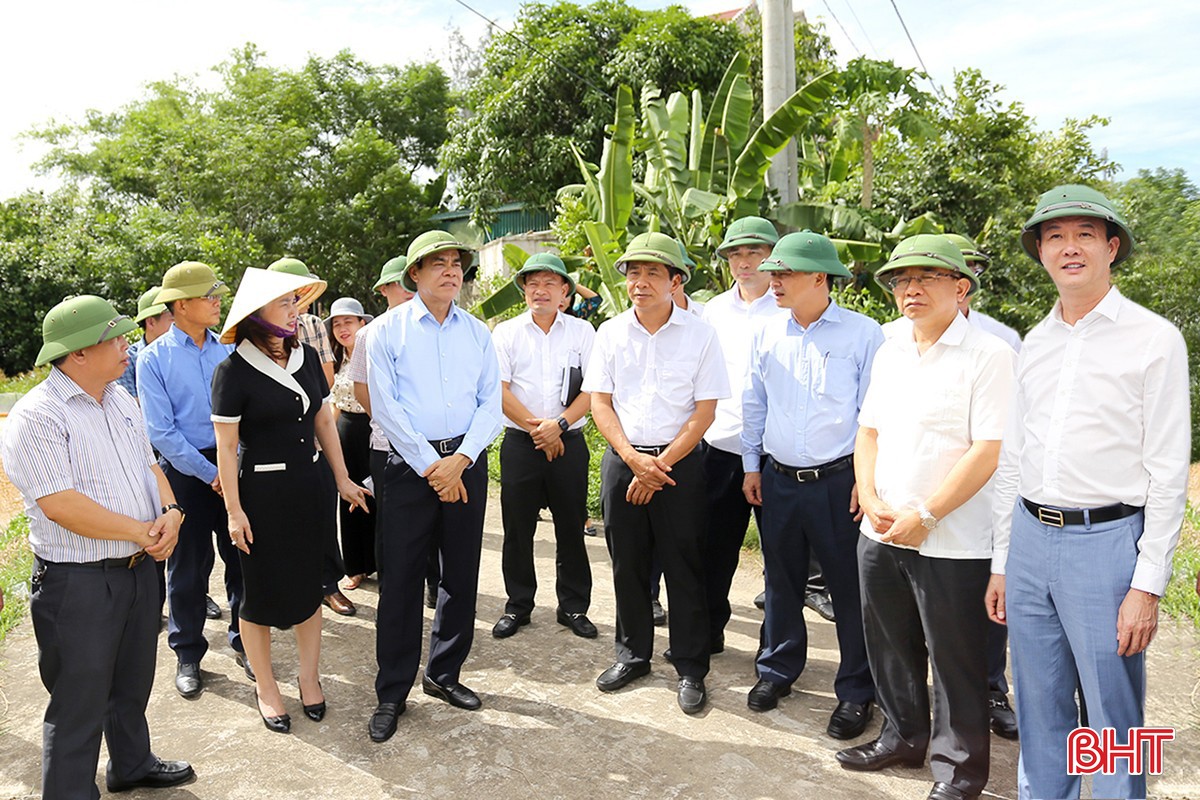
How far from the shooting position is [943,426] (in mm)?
3158

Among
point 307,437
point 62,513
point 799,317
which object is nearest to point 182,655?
point 307,437

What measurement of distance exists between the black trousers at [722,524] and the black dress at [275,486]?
195 cm

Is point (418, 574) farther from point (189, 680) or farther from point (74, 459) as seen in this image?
point (74, 459)

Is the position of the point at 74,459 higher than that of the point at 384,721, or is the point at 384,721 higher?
the point at 74,459

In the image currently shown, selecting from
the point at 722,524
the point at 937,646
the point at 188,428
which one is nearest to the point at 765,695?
the point at 722,524

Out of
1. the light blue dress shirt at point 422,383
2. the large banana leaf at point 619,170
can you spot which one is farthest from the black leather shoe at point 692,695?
the large banana leaf at point 619,170

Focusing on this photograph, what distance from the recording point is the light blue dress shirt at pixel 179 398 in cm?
426

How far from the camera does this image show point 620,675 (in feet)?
13.9

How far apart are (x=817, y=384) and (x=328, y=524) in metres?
2.49

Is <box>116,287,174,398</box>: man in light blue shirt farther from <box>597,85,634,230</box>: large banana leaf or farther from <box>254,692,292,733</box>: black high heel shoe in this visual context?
<box>597,85,634,230</box>: large banana leaf

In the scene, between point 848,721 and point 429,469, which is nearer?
point 848,721

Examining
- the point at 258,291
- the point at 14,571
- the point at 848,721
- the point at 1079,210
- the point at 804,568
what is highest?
the point at 1079,210

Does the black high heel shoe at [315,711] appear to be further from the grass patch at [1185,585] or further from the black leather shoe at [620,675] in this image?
the grass patch at [1185,585]

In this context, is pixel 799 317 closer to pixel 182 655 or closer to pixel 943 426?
pixel 943 426
